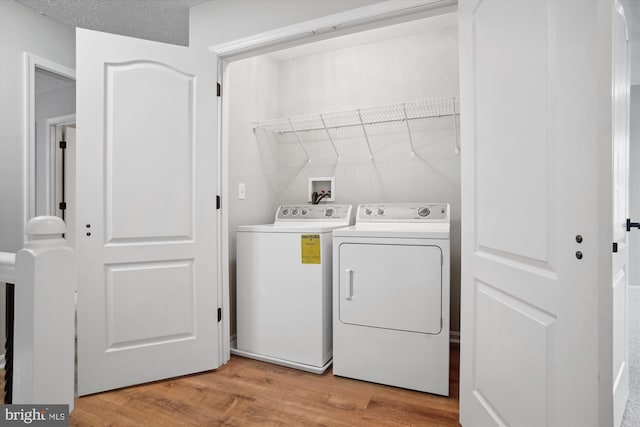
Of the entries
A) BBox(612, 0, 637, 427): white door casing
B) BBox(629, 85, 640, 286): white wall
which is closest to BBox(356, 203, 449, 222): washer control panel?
BBox(612, 0, 637, 427): white door casing

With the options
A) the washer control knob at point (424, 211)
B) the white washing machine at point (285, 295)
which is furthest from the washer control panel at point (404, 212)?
the white washing machine at point (285, 295)

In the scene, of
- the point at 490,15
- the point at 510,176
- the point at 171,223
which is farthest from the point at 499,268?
the point at 171,223

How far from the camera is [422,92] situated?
2.56 metres

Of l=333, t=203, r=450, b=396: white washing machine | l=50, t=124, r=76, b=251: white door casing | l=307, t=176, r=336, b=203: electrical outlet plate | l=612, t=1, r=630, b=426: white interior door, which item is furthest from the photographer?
l=50, t=124, r=76, b=251: white door casing

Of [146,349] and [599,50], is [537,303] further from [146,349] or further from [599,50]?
[146,349]

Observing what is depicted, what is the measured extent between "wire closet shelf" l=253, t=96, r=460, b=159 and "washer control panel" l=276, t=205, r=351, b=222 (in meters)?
0.51

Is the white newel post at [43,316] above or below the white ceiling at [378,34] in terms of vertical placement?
below

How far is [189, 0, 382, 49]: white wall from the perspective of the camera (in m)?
1.85

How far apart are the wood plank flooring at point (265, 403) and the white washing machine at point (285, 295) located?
6.6 inches

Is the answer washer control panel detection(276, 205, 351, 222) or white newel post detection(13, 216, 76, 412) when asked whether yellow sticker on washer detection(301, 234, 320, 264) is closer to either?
washer control panel detection(276, 205, 351, 222)

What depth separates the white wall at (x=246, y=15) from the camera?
1.85 meters

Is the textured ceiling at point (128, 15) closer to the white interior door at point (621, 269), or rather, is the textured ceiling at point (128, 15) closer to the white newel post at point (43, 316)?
the white newel post at point (43, 316)

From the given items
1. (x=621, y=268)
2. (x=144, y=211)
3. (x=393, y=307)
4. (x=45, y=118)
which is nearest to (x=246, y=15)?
(x=144, y=211)

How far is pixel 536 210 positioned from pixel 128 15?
2815 mm
